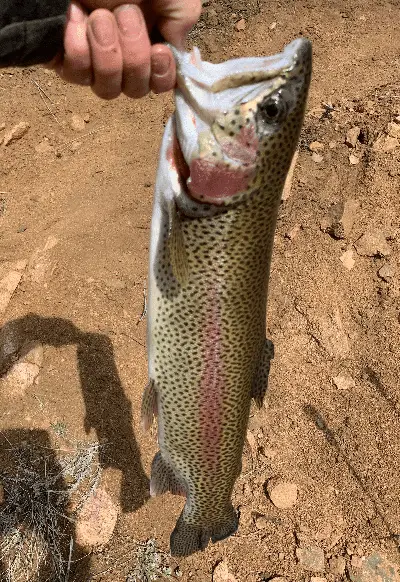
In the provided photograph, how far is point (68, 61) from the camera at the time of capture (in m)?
1.64

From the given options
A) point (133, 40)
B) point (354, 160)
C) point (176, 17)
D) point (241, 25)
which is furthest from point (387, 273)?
point (241, 25)

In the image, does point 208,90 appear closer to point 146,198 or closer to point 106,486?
point 106,486

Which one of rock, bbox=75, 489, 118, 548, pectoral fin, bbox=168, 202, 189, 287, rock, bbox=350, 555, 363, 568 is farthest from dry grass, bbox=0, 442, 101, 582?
pectoral fin, bbox=168, 202, 189, 287

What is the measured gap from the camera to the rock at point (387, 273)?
4141 mm

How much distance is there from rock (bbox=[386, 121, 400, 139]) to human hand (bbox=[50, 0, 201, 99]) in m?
3.28

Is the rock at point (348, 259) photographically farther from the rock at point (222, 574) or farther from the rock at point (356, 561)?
the rock at point (222, 574)

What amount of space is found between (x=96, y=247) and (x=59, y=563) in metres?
2.40

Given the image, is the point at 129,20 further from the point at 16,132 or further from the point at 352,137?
the point at 16,132

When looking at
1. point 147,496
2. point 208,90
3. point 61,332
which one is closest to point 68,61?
point 208,90

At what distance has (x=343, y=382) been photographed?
12.9 ft

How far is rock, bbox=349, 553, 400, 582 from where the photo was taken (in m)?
3.31

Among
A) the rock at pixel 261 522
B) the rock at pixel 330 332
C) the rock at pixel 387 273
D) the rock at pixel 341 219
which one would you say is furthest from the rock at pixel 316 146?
the rock at pixel 261 522

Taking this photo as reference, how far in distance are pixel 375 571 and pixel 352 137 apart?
11.4 ft

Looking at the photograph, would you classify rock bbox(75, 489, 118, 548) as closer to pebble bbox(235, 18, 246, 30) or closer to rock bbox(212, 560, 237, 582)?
rock bbox(212, 560, 237, 582)
